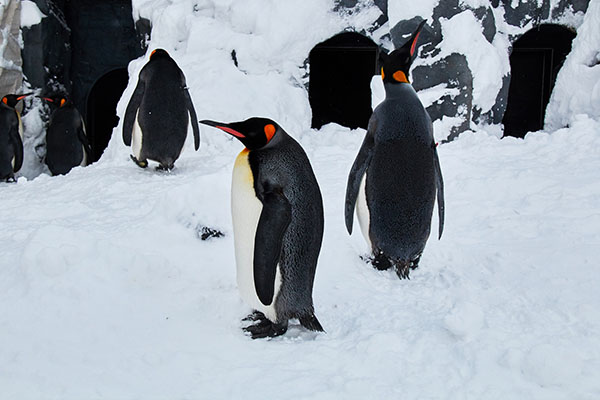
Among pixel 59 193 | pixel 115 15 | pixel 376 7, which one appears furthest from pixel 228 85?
pixel 115 15

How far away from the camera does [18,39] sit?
22.1 feet

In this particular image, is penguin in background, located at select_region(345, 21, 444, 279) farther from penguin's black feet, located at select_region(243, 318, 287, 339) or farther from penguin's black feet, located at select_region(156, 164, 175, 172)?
penguin's black feet, located at select_region(156, 164, 175, 172)

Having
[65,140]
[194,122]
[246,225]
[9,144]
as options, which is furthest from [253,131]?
[65,140]

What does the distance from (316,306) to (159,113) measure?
243cm

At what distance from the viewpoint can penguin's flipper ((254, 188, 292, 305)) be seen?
165cm

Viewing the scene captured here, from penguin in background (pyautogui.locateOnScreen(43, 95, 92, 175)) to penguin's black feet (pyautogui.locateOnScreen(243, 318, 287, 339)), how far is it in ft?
16.9

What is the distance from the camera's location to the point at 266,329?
1789 millimetres

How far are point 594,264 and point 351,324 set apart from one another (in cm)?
112

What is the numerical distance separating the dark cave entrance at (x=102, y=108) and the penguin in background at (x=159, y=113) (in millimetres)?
4830

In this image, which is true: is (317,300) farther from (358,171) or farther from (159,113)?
(159,113)

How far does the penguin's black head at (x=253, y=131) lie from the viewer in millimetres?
1738

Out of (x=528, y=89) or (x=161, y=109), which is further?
(x=528, y=89)

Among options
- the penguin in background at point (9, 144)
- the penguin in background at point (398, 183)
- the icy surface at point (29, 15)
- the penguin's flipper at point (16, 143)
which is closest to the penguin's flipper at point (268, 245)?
the penguin in background at point (398, 183)

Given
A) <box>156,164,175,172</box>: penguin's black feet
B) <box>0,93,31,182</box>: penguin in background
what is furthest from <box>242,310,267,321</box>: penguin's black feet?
<box>0,93,31,182</box>: penguin in background
